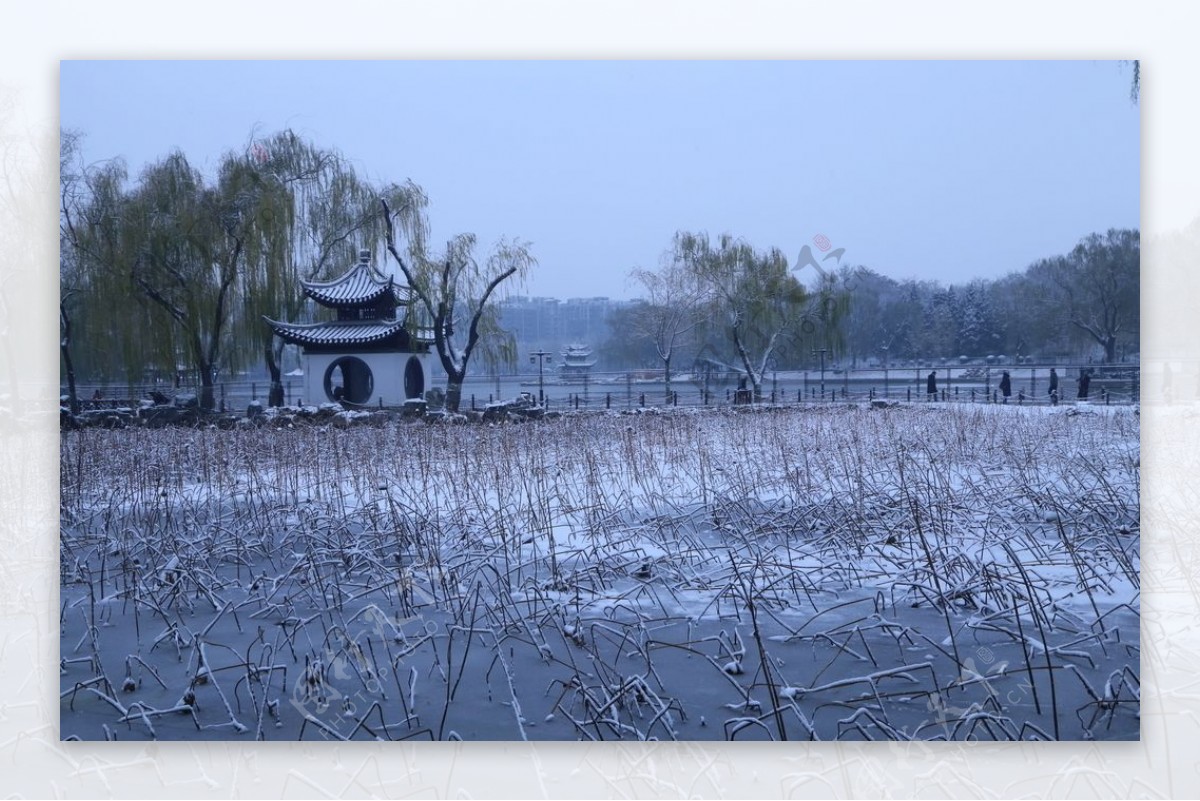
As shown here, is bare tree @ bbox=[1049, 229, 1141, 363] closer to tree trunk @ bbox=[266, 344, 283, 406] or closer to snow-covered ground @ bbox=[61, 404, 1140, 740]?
snow-covered ground @ bbox=[61, 404, 1140, 740]

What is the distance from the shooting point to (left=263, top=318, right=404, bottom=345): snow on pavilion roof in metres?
3.05

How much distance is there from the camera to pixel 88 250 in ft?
8.89

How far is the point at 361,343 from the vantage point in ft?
9.80

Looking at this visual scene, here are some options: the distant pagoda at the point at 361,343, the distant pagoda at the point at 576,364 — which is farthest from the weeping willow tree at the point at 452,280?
the distant pagoda at the point at 576,364

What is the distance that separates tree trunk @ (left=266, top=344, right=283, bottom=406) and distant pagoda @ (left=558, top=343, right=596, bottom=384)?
112 cm

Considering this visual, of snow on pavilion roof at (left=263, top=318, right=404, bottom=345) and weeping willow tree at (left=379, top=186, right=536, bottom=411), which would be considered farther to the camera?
snow on pavilion roof at (left=263, top=318, right=404, bottom=345)

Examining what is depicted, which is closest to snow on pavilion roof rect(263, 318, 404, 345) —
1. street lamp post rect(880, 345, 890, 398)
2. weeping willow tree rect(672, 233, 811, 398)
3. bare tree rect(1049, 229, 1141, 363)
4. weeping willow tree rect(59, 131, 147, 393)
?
weeping willow tree rect(59, 131, 147, 393)

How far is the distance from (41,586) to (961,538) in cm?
266

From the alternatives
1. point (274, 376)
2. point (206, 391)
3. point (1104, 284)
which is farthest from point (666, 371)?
point (206, 391)

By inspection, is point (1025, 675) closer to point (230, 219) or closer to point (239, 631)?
point (239, 631)

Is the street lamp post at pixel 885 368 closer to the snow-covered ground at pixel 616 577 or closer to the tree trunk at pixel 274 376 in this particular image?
the snow-covered ground at pixel 616 577

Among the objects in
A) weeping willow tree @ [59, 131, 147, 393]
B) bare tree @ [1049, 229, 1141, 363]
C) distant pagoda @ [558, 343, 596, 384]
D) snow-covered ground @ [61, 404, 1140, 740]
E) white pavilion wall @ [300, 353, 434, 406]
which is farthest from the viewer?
white pavilion wall @ [300, 353, 434, 406]

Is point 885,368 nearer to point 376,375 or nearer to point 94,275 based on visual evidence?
point 376,375

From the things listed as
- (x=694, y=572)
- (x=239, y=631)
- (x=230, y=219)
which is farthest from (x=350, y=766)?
(x=230, y=219)
